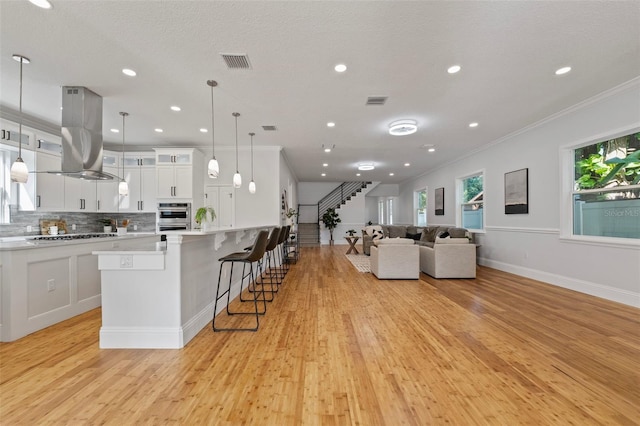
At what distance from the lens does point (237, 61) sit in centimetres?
296

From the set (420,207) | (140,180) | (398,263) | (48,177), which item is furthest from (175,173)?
(420,207)

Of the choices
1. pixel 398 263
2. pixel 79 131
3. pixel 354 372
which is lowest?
pixel 354 372

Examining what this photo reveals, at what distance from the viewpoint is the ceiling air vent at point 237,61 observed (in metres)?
2.84

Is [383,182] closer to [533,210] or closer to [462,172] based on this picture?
[462,172]

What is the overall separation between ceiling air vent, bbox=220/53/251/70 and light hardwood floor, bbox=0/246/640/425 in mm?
2949

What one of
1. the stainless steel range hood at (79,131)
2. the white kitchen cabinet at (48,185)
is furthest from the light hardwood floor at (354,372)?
the white kitchen cabinet at (48,185)

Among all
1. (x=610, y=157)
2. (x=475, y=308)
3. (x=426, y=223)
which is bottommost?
(x=475, y=308)

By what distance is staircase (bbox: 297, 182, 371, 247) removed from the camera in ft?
42.6

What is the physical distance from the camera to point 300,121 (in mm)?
4879

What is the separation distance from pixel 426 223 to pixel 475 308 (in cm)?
727

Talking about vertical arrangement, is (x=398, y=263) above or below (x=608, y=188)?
below

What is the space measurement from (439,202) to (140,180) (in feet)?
29.1

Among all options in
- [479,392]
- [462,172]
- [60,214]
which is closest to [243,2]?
[479,392]

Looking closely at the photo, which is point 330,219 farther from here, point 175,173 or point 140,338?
point 140,338
